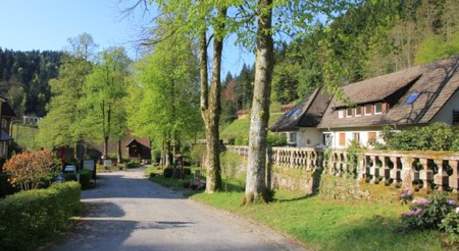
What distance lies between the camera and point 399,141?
1579 centimetres

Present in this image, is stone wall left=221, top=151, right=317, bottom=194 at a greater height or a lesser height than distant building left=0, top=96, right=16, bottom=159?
lesser

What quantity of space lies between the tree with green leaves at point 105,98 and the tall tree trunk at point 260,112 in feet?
158

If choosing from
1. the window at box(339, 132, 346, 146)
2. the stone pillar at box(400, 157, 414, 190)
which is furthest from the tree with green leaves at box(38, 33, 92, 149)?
the stone pillar at box(400, 157, 414, 190)

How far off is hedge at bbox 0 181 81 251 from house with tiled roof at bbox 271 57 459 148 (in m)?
15.3

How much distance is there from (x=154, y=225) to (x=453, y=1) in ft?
191

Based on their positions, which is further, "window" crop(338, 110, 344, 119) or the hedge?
"window" crop(338, 110, 344, 119)

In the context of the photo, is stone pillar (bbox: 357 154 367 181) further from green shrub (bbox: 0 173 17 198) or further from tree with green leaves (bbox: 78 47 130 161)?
tree with green leaves (bbox: 78 47 130 161)

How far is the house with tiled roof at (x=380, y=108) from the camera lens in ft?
105

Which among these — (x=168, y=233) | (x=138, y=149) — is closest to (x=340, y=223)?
(x=168, y=233)

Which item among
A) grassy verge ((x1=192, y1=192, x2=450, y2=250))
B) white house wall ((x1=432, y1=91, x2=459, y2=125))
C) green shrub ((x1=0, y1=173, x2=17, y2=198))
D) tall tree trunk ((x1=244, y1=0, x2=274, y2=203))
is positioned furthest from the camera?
white house wall ((x1=432, y1=91, x2=459, y2=125))

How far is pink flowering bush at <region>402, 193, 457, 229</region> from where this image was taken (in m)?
8.45

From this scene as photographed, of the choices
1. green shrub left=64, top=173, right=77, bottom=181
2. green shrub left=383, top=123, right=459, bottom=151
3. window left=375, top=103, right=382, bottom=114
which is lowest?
green shrub left=64, top=173, right=77, bottom=181

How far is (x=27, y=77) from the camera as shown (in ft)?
483

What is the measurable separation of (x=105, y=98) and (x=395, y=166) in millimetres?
53749
